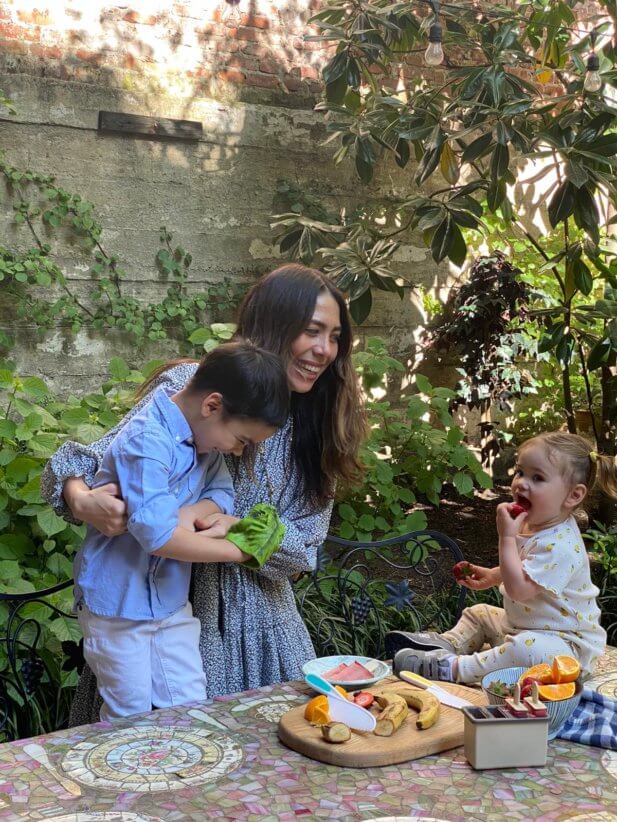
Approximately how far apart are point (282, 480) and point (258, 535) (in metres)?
0.41

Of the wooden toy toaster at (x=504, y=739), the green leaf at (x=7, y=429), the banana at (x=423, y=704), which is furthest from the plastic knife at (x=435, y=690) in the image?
the green leaf at (x=7, y=429)

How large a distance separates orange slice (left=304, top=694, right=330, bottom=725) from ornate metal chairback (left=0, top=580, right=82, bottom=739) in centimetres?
119

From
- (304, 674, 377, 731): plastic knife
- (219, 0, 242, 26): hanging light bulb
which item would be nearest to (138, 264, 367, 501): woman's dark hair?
(304, 674, 377, 731): plastic knife

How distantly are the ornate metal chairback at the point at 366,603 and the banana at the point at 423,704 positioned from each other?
971 millimetres

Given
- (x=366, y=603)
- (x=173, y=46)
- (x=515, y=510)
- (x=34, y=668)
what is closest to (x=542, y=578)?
(x=515, y=510)

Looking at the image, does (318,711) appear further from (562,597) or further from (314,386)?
(314,386)

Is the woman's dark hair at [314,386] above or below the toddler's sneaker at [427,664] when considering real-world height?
above

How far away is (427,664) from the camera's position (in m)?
2.46

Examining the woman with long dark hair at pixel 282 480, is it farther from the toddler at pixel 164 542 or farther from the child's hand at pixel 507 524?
the child's hand at pixel 507 524

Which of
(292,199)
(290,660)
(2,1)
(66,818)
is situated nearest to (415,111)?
(292,199)

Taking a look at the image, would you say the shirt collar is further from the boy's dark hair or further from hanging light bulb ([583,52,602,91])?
hanging light bulb ([583,52,602,91])

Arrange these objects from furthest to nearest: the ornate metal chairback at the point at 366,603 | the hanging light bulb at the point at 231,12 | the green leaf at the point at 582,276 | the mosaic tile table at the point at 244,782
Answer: the hanging light bulb at the point at 231,12 < the green leaf at the point at 582,276 < the ornate metal chairback at the point at 366,603 < the mosaic tile table at the point at 244,782

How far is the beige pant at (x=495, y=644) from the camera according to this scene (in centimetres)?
231

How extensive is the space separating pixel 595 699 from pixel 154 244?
4.07 m
